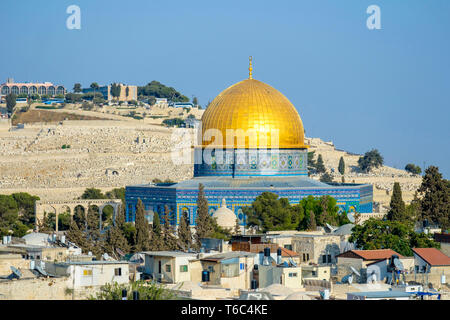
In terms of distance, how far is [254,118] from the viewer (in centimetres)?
4662

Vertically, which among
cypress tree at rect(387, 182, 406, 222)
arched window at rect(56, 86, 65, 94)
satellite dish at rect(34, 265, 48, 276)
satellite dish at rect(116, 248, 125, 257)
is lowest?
satellite dish at rect(116, 248, 125, 257)

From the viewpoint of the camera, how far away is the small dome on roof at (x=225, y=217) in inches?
1636

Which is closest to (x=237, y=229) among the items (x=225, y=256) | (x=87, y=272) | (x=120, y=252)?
(x=120, y=252)

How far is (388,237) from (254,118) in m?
13.9

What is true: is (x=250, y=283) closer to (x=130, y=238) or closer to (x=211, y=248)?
(x=211, y=248)

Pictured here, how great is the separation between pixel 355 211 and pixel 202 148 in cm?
592

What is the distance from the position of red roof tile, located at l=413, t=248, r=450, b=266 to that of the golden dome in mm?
15311

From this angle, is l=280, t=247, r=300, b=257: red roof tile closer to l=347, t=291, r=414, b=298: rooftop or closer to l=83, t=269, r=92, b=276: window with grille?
l=83, t=269, r=92, b=276: window with grille

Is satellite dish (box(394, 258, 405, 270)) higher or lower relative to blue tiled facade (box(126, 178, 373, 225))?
lower

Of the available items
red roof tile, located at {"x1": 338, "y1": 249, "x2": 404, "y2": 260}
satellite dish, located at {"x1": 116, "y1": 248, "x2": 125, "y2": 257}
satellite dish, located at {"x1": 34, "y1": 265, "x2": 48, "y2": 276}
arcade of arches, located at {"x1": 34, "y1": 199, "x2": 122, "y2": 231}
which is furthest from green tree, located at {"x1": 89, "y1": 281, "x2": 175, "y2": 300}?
arcade of arches, located at {"x1": 34, "y1": 199, "x2": 122, "y2": 231}

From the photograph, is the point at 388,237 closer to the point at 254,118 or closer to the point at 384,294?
the point at 384,294

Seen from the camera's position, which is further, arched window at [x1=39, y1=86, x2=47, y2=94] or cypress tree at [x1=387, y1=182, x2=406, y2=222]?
arched window at [x1=39, y1=86, x2=47, y2=94]

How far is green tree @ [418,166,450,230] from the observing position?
4234 centimetres

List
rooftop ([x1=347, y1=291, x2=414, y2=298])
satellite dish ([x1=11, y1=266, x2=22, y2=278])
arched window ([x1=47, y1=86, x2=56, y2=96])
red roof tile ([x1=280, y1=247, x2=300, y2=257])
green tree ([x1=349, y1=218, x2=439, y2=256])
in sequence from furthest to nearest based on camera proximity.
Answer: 1. arched window ([x1=47, y1=86, x2=56, y2=96])
2. green tree ([x1=349, y1=218, x2=439, y2=256])
3. red roof tile ([x1=280, y1=247, x2=300, y2=257])
4. satellite dish ([x1=11, y1=266, x2=22, y2=278])
5. rooftop ([x1=347, y1=291, x2=414, y2=298])
